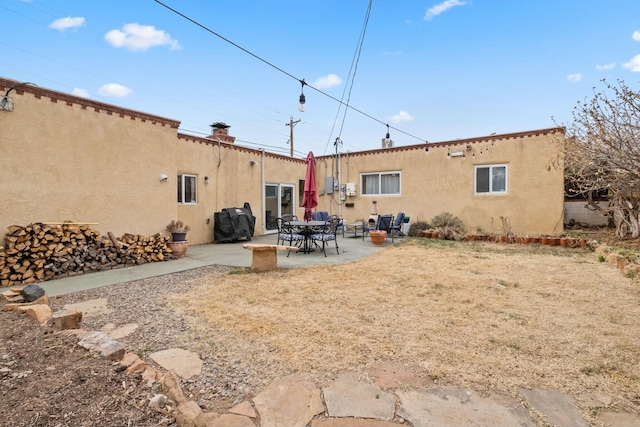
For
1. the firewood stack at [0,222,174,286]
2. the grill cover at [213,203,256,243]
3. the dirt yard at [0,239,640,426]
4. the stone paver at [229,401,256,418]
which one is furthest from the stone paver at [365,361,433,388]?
the grill cover at [213,203,256,243]

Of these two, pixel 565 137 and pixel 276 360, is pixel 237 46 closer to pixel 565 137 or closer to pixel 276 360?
pixel 276 360

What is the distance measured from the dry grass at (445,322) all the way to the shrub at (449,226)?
372cm

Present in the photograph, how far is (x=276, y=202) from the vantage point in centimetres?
1182

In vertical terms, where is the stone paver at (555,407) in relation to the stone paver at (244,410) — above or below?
below

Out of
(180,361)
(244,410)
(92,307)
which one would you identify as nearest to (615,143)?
(244,410)

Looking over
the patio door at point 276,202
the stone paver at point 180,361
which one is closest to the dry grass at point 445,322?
the stone paver at point 180,361

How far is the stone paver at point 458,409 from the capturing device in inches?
70.1

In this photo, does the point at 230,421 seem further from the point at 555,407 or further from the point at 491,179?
the point at 491,179

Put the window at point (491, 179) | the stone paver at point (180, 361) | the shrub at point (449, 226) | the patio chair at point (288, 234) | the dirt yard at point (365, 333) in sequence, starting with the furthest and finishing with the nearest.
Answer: the window at point (491, 179) < the shrub at point (449, 226) < the patio chair at point (288, 234) < the stone paver at point (180, 361) < the dirt yard at point (365, 333)

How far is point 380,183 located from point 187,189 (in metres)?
7.00

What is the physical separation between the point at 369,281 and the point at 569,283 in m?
3.04

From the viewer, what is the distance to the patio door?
37.4ft

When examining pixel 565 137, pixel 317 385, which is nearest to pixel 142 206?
pixel 317 385

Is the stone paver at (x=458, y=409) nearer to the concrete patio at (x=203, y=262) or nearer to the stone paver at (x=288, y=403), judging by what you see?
the stone paver at (x=288, y=403)
